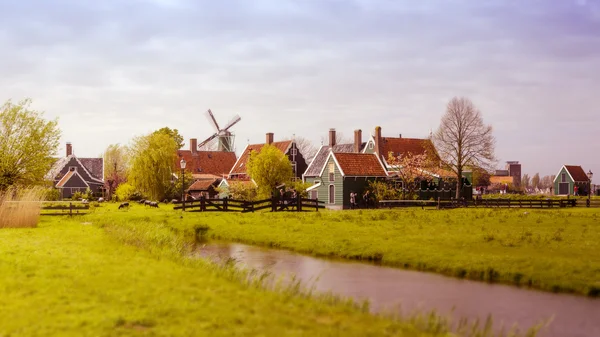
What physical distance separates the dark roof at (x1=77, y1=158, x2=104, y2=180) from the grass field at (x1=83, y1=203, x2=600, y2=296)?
6470cm

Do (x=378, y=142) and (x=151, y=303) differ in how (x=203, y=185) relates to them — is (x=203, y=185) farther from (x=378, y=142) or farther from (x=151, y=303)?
(x=151, y=303)

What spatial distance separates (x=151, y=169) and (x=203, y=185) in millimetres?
15075

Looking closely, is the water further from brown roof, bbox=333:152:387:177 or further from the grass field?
brown roof, bbox=333:152:387:177

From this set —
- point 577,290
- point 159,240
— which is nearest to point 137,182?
point 159,240

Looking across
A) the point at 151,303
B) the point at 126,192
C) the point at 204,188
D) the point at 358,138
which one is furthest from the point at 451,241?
the point at 204,188

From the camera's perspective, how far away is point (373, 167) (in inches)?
2662

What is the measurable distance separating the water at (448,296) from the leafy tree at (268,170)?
1728 inches

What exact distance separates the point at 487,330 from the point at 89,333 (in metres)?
8.10

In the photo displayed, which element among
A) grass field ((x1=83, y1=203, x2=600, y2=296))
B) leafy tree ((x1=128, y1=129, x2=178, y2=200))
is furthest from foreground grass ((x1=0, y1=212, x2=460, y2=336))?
leafy tree ((x1=128, y1=129, x2=178, y2=200))

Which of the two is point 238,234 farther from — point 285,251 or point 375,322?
point 375,322

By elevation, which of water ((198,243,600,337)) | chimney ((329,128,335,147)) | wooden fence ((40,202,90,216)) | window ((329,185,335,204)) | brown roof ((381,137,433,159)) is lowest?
water ((198,243,600,337))

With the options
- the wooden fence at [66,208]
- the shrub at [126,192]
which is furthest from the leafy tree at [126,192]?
the wooden fence at [66,208]

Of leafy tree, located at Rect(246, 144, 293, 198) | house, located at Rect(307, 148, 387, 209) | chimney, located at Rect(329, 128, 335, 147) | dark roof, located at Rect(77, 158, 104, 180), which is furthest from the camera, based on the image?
→ dark roof, located at Rect(77, 158, 104, 180)

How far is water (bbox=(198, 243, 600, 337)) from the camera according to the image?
50.2ft
